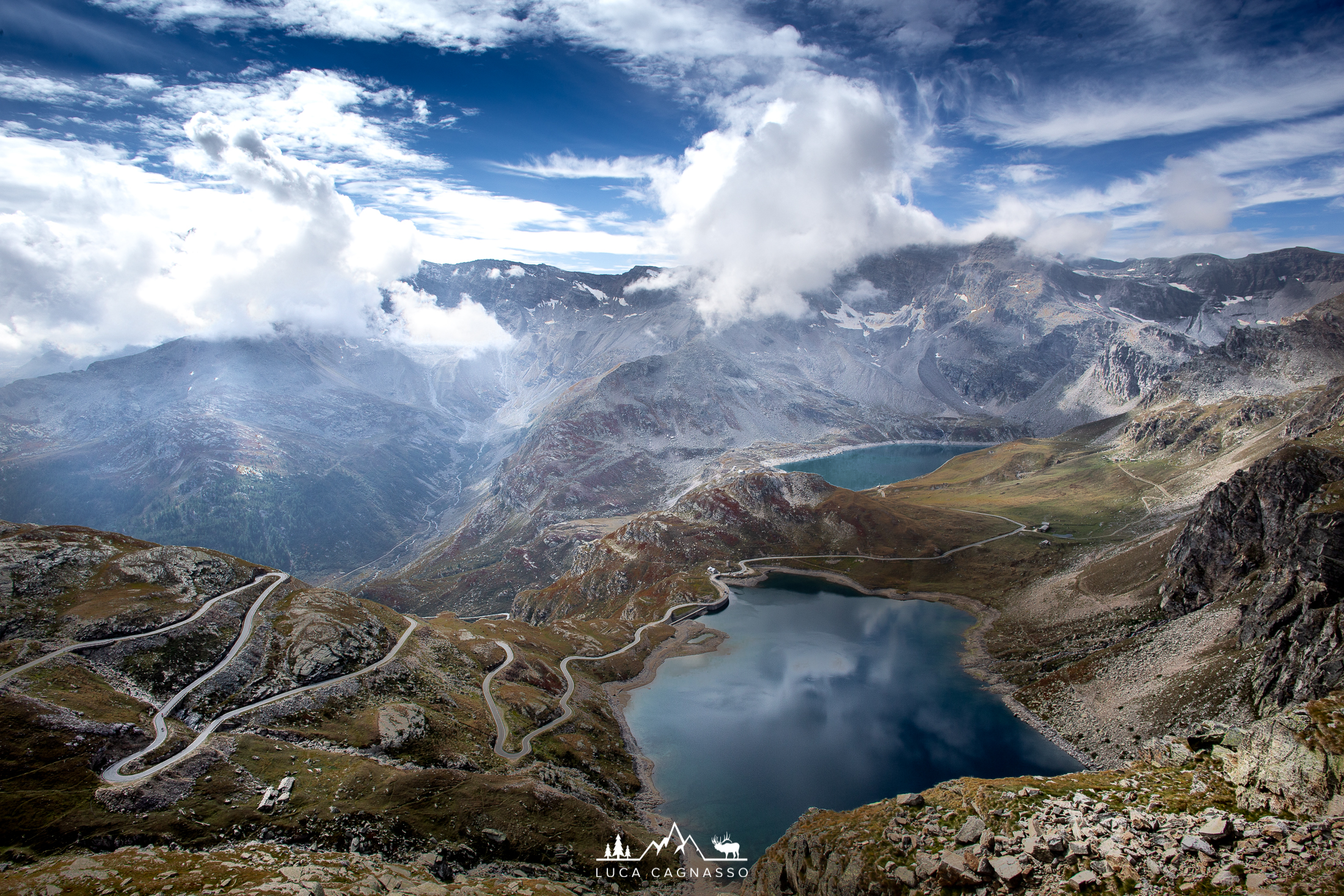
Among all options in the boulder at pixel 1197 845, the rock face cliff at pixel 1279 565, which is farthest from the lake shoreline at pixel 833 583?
the boulder at pixel 1197 845

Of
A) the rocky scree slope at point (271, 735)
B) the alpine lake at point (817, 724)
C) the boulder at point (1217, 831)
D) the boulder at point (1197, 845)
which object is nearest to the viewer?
the boulder at point (1197, 845)

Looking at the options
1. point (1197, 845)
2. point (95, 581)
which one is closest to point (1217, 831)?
point (1197, 845)

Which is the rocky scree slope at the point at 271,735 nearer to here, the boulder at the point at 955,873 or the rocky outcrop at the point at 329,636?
the rocky outcrop at the point at 329,636

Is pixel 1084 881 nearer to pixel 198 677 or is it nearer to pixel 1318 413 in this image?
pixel 198 677

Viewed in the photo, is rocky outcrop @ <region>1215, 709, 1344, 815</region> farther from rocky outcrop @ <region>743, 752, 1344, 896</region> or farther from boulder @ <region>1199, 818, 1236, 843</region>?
boulder @ <region>1199, 818, 1236, 843</region>

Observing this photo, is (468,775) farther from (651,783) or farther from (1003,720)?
(1003,720)

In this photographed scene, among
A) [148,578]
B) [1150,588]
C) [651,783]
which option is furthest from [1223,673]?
[148,578]

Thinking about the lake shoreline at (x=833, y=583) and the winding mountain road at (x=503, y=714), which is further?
the lake shoreline at (x=833, y=583)
